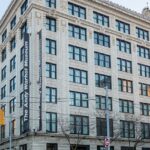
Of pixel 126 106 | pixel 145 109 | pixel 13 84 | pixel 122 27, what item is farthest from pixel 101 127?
pixel 122 27

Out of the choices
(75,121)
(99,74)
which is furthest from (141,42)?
(75,121)

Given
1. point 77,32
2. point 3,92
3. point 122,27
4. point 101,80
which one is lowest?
point 3,92

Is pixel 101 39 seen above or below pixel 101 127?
above

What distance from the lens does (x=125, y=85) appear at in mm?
65938

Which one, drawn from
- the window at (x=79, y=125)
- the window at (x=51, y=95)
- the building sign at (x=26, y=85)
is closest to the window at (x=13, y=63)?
the building sign at (x=26, y=85)

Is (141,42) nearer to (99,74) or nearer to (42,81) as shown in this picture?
(99,74)

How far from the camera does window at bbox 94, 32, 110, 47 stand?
6362 centimetres

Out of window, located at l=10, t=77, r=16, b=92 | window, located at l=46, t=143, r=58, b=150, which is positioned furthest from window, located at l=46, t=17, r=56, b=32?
window, located at l=46, t=143, r=58, b=150

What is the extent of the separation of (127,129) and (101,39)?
46.8ft

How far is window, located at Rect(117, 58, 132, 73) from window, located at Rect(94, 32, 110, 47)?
341 cm

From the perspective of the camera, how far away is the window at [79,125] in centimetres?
5703

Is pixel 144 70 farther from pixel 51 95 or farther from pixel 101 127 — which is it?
pixel 51 95

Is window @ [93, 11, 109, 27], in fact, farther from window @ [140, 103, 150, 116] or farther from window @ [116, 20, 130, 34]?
window @ [140, 103, 150, 116]

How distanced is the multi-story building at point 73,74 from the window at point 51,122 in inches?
5.1
